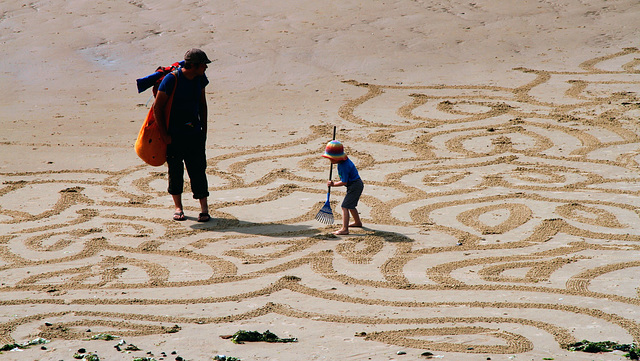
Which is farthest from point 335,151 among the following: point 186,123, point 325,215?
point 186,123

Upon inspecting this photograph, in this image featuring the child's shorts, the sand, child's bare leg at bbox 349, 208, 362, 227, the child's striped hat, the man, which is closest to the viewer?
the sand

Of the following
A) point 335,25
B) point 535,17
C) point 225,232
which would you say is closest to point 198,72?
point 225,232

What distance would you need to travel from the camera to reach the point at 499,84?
12.7m

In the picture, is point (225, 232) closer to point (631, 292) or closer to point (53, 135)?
point (631, 292)

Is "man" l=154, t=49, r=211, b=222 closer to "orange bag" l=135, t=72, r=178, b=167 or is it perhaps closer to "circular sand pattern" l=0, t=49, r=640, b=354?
"orange bag" l=135, t=72, r=178, b=167

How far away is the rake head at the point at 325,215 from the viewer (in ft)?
24.3

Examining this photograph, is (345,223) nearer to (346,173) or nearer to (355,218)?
(355,218)

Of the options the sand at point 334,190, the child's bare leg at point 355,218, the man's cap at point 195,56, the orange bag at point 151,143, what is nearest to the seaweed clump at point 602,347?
the sand at point 334,190

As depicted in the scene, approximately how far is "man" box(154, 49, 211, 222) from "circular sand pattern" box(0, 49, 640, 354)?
1.20ft

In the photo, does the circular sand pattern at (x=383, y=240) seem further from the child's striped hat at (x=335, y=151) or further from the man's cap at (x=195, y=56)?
the man's cap at (x=195, y=56)

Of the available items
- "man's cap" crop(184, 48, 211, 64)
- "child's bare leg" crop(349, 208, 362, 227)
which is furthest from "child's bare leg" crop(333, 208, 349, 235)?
"man's cap" crop(184, 48, 211, 64)

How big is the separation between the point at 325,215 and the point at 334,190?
1332 millimetres

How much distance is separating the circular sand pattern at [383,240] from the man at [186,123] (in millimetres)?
365

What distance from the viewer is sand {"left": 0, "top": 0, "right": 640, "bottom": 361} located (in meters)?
5.16
